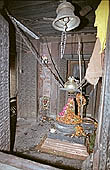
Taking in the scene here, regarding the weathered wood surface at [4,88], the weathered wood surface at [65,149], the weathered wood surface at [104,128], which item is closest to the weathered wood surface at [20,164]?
the weathered wood surface at [104,128]

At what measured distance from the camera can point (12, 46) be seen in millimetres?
4363

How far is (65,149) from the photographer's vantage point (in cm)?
324

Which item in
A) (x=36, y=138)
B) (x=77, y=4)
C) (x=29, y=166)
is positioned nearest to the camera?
(x=29, y=166)

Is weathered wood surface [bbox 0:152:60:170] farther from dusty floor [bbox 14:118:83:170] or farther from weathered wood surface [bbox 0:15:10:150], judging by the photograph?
dusty floor [bbox 14:118:83:170]

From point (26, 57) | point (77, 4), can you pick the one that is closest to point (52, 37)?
point (26, 57)

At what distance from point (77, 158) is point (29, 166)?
78.6 inches

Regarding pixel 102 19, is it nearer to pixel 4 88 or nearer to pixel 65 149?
pixel 4 88

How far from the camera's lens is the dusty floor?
293 centimetres

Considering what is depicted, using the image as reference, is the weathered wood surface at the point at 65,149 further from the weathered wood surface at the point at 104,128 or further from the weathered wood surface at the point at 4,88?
the weathered wood surface at the point at 104,128

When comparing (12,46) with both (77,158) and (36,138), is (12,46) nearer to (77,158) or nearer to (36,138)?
(36,138)

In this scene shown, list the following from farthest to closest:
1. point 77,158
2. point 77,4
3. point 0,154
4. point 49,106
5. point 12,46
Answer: point 49,106, point 12,46, point 77,158, point 77,4, point 0,154

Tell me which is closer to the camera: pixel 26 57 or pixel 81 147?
pixel 81 147

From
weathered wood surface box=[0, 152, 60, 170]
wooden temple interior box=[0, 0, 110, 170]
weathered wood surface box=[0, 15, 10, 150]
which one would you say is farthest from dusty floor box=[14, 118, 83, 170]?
weathered wood surface box=[0, 152, 60, 170]

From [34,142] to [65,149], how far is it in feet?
3.39
